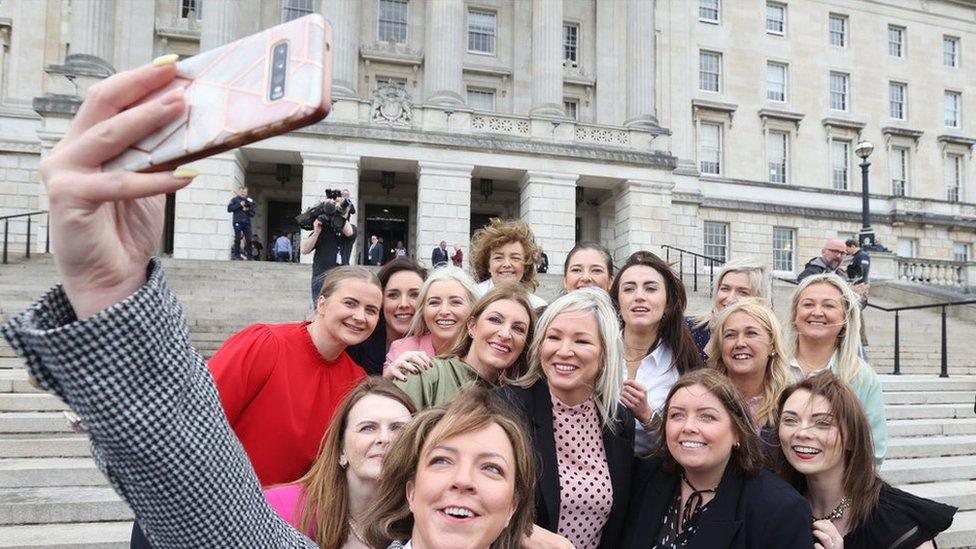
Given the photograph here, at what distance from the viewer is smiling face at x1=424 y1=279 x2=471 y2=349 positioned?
12.4 ft

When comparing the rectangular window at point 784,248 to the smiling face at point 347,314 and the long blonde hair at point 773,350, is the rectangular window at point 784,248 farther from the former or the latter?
the smiling face at point 347,314

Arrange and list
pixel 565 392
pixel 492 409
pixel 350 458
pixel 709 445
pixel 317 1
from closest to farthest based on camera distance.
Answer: pixel 492 409, pixel 350 458, pixel 709 445, pixel 565 392, pixel 317 1

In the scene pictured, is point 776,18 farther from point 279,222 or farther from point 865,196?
point 279,222

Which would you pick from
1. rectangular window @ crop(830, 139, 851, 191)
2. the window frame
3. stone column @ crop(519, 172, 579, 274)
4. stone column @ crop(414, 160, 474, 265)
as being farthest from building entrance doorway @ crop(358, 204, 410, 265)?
rectangular window @ crop(830, 139, 851, 191)

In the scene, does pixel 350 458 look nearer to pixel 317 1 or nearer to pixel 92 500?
pixel 92 500

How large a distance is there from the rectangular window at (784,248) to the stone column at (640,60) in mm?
11407

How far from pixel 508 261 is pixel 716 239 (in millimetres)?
29464

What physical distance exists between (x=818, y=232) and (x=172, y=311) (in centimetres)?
3705

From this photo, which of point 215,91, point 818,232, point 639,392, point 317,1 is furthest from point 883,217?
point 215,91

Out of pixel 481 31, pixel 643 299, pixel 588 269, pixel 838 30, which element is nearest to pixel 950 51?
pixel 838 30

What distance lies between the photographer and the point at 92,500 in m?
4.53

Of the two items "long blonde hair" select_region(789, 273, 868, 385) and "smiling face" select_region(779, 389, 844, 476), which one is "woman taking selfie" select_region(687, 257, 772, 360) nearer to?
"long blonde hair" select_region(789, 273, 868, 385)

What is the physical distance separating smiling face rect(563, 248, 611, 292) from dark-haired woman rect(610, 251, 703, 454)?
487 mm

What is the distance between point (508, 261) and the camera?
477cm
